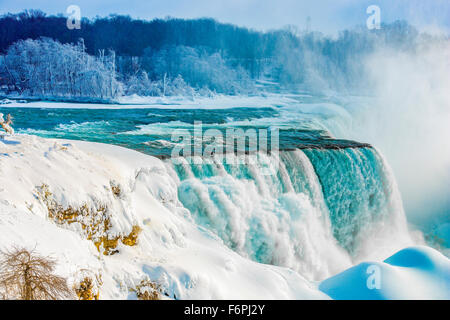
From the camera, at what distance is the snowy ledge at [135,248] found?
3.09m

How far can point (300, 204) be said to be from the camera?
28.2ft

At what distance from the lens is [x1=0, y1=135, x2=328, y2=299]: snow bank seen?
2.99 metres

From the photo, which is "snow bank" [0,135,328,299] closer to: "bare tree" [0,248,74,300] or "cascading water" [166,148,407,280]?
"bare tree" [0,248,74,300]

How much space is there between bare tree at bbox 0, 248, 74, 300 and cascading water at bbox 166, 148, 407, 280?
401cm

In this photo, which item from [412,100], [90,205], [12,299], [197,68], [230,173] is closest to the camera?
[12,299]

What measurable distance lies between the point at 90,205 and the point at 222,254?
181 cm

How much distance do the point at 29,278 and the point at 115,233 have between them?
1.63 metres

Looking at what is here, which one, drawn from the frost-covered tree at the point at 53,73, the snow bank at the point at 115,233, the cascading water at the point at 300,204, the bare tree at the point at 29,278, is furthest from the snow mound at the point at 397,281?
the frost-covered tree at the point at 53,73

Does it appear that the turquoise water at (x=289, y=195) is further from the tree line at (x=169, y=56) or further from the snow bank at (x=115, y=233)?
the tree line at (x=169, y=56)

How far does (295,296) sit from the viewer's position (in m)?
4.18

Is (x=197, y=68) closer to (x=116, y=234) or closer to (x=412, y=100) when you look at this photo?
(x=412, y=100)

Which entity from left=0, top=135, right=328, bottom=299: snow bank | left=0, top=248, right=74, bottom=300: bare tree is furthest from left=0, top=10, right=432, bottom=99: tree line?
left=0, top=248, right=74, bottom=300: bare tree
